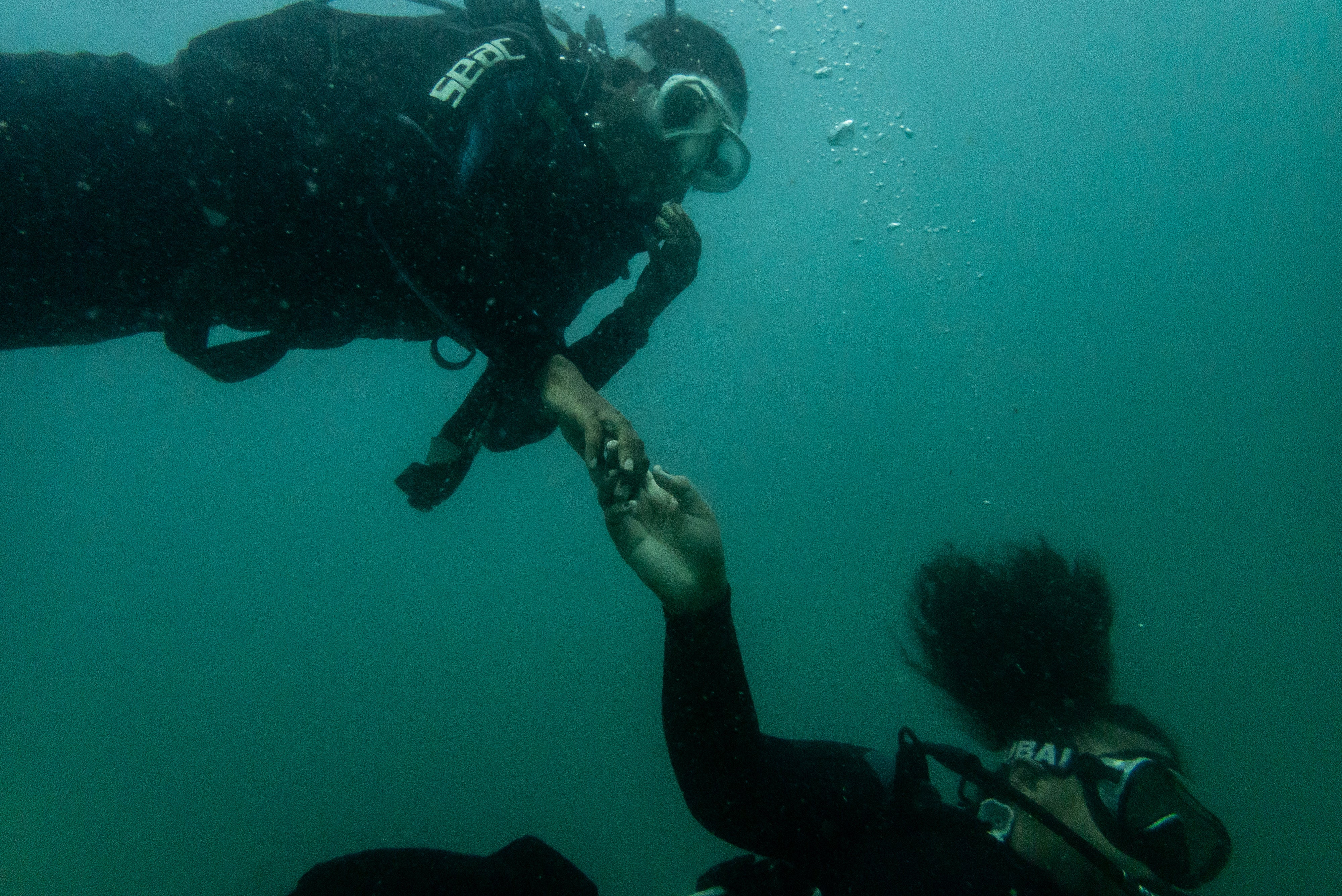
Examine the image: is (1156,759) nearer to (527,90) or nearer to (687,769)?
(687,769)

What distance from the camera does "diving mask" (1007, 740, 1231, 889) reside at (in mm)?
1867

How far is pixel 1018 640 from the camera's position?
8.14 ft

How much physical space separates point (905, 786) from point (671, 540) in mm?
898

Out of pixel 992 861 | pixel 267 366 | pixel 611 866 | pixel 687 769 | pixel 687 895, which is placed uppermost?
pixel 992 861

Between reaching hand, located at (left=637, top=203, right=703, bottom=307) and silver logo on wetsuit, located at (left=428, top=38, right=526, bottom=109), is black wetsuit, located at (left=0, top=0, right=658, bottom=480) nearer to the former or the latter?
silver logo on wetsuit, located at (left=428, top=38, right=526, bottom=109)

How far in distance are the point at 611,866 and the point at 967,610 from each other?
22.3 meters

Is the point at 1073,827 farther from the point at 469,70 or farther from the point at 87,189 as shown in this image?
the point at 87,189

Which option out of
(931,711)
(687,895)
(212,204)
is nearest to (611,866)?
(931,711)

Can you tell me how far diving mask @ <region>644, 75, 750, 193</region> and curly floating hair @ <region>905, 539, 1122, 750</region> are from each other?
1.97 meters

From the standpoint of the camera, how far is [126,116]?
1777mm

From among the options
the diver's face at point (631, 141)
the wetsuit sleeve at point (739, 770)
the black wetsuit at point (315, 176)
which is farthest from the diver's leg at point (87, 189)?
the wetsuit sleeve at point (739, 770)

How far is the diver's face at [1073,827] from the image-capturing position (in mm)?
1729

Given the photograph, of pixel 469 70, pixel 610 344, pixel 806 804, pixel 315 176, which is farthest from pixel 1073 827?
pixel 315 176

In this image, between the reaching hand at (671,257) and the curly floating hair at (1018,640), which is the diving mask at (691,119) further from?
the curly floating hair at (1018,640)
